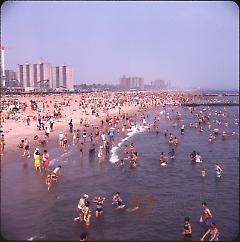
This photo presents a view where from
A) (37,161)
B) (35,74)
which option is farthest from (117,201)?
(35,74)

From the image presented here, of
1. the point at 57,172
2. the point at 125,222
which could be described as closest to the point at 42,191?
the point at 57,172

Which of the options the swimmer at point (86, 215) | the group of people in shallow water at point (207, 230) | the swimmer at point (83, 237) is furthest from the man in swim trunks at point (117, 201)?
the swimmer at point (83, 237)

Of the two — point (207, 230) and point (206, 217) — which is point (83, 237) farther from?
point (206, 217)

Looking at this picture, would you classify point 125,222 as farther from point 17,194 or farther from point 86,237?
point 17,194

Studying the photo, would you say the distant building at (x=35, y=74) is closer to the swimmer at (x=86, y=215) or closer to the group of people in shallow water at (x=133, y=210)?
the group of people in shallow water at (x=133, y=210)

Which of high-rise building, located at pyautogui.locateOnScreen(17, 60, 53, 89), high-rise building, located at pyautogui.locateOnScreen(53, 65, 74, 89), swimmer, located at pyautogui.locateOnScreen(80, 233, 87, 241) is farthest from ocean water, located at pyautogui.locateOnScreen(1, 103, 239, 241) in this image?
high-rise building, located at pyautogui.locateOnScreen(53, 65, 74, 89)
